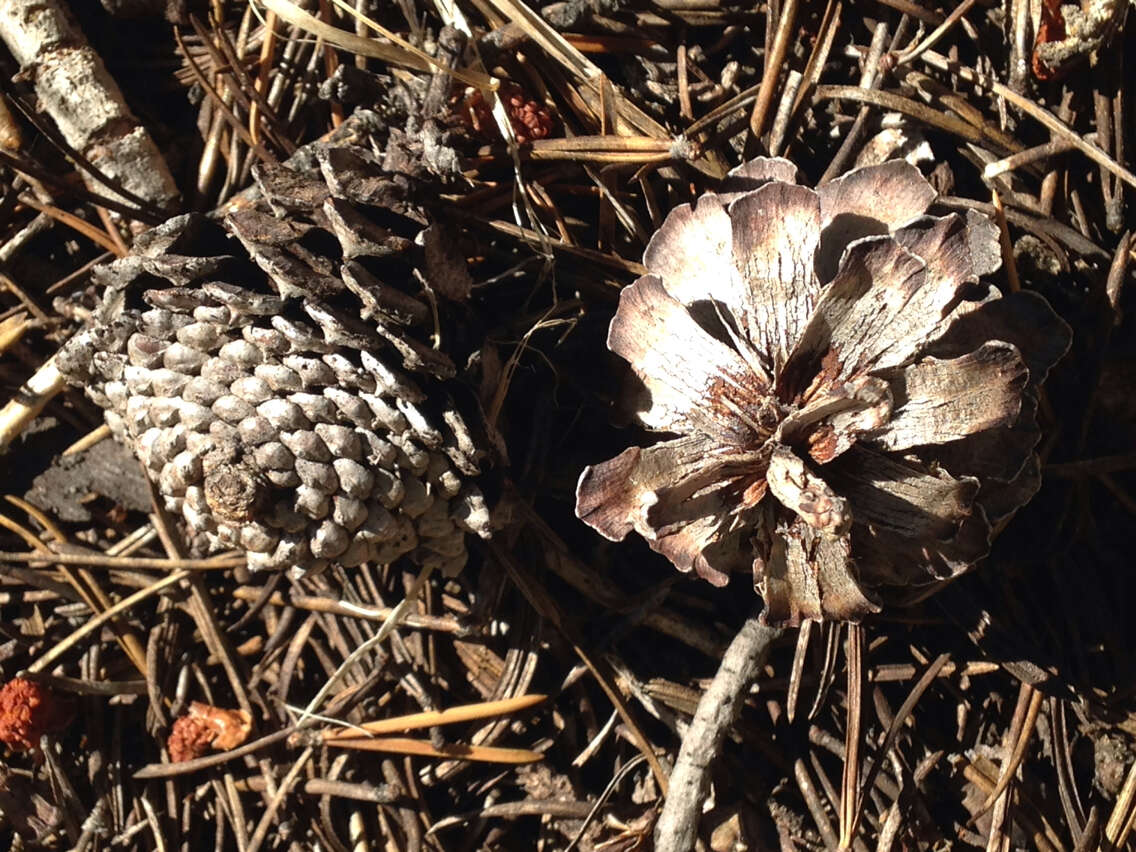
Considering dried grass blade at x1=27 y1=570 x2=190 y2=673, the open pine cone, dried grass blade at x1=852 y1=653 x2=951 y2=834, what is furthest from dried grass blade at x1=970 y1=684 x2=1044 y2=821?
dried grass blade at x1=27 y1=570 x2=190 y2=673

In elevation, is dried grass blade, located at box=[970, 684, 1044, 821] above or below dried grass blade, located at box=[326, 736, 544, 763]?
below

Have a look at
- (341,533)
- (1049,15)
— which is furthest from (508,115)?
(1049,15)

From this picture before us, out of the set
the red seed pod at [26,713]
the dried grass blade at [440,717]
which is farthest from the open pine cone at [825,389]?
the red seed pod at [26,713]

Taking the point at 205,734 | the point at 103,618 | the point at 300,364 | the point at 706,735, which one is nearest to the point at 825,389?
the point at 706,735

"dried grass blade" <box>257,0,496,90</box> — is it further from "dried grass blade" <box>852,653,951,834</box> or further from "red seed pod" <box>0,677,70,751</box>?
"red seed pod" <box>0,677,70,751</box>

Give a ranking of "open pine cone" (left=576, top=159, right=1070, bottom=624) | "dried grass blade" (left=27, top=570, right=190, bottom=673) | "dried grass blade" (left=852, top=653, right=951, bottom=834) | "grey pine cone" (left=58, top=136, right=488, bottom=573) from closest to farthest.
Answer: "open pine cone" (left=576, top=159, right=1070, bottom=624) < "grey pine cone" (left=58, top=136, right=488, bottom=573) < "dried grass blade" (left=852, top=653, right=951, bottom=834) < "dried grass blade" (left=27, top=570, right=190, bottom=673)

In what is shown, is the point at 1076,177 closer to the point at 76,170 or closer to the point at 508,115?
the point at 508,115
